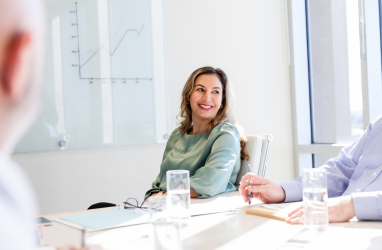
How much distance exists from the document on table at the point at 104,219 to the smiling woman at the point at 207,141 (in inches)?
16.3

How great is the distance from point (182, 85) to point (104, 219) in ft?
6.13

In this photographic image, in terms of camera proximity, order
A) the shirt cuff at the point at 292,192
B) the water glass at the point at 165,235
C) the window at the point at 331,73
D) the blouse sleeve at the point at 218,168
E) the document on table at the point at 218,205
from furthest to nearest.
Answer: the window at the point at 331,73, the blouse sleeve at the point at 218,168, the shirt cuff at the point at 292,192, the document on table at the point at 218,205, the water glass at the point at 165,235

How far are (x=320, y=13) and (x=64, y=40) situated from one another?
2.22 meters

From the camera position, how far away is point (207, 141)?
75.8 inches

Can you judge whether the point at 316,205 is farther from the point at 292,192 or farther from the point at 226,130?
the point at 226,130

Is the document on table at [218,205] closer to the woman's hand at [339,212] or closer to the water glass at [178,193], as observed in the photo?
the water glass at [178,193]

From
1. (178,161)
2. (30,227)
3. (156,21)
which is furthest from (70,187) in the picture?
(30,227)

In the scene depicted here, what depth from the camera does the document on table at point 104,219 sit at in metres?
1.12

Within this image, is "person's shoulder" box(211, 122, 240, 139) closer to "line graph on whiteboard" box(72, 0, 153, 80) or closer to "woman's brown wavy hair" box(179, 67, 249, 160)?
"woman's brown wavy hair" box(179, 67, 249, 160)

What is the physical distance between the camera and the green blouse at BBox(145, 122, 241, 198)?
1646mm

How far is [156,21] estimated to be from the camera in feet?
9.43

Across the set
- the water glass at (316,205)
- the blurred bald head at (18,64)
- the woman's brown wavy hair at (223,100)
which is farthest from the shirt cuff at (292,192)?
the blurred bald head at (18,64)

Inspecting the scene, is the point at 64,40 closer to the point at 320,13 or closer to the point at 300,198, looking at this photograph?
the point at 300,198

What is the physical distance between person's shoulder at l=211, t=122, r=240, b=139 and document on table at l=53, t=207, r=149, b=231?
28.4 inches
